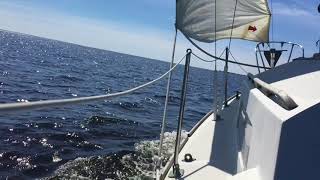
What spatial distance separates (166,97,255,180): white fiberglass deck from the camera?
485 cm

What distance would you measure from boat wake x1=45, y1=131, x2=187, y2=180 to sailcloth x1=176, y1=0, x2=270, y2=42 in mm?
2800

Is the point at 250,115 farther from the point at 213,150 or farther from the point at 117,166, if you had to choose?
the point at 117,166

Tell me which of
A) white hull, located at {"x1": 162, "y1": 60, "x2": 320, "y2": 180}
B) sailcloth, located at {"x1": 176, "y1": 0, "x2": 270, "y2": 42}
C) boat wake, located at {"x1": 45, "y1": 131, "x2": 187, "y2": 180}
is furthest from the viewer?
boat wake, located at {"x1": 45, "y1": 131, "x2": 187, "y2": 180}

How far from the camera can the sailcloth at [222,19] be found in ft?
18.4

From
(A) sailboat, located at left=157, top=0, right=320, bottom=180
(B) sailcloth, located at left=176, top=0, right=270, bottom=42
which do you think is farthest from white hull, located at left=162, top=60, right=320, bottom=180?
(B) sailcloth, located at left=176, top=0, right=270, bottom=42

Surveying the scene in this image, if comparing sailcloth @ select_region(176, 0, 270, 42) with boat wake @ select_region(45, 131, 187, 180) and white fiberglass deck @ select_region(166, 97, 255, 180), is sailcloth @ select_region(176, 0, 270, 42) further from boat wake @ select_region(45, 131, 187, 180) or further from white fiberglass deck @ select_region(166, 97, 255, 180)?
boat wake @ select_region(45, 131, 187, 180)

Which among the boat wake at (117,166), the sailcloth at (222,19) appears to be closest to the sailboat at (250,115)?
the sailcloth at (222,19)

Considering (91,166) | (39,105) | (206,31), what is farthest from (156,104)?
(39,105)

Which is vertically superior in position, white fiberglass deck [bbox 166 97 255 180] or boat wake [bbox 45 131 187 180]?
white fiberglass deck [bbox 166 97 255 180]

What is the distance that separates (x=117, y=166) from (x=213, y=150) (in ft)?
16.7

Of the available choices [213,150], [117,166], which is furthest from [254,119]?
[117,166]

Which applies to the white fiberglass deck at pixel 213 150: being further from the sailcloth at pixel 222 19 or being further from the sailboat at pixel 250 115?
the sailcloth at pixel 222 19

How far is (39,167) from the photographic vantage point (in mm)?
10320

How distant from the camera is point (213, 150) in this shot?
586cm
